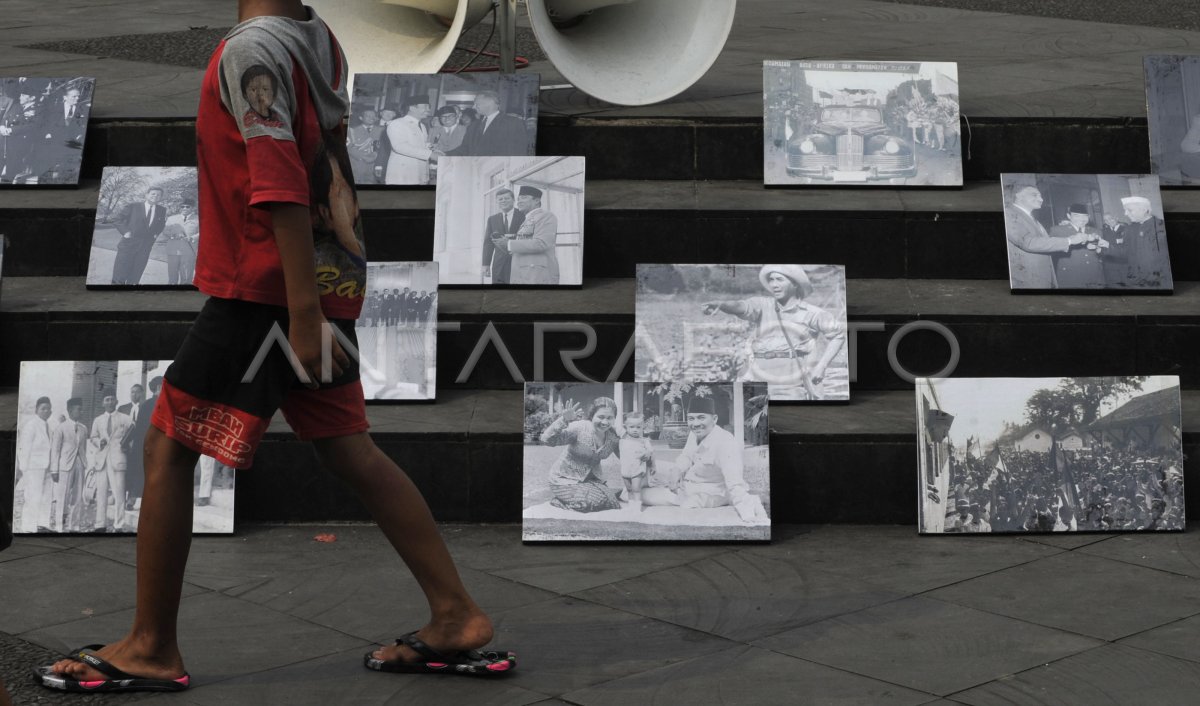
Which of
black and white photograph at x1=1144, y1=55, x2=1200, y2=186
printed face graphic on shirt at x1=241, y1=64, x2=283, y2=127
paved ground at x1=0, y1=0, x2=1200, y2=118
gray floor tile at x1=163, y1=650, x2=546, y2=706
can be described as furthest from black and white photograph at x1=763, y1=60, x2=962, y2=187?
printed face graphic on shirt at x1=241, y1=64, x2=283, y2=127

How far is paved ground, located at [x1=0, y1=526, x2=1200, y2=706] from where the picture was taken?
144 inches

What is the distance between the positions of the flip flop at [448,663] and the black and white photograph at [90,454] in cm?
117

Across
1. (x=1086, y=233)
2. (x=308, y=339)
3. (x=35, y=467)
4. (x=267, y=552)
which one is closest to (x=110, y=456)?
(x=35, y=467)

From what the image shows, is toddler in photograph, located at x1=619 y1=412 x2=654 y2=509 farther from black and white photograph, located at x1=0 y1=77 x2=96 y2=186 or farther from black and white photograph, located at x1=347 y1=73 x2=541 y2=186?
black and white photograph, located at x1=0 y1=77 x2=96 y2=186

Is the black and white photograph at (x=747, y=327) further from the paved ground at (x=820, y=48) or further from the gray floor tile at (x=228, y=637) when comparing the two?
the gray floor tile at (x=228, y=637)

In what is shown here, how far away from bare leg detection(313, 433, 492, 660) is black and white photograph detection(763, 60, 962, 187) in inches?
112

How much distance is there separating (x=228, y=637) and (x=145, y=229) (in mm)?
2210

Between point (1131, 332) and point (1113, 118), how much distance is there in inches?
49.4

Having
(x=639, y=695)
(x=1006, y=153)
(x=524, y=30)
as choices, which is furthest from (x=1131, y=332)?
A: (x=524, y=30)

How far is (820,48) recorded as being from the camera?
8.98m

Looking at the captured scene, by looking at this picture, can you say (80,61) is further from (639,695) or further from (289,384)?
(639,695)

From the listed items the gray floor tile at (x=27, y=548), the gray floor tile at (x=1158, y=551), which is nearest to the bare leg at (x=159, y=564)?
the gray floor tile at (x=27, y=548)

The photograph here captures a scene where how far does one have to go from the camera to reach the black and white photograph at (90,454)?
477 cm

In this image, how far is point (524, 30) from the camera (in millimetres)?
10172
